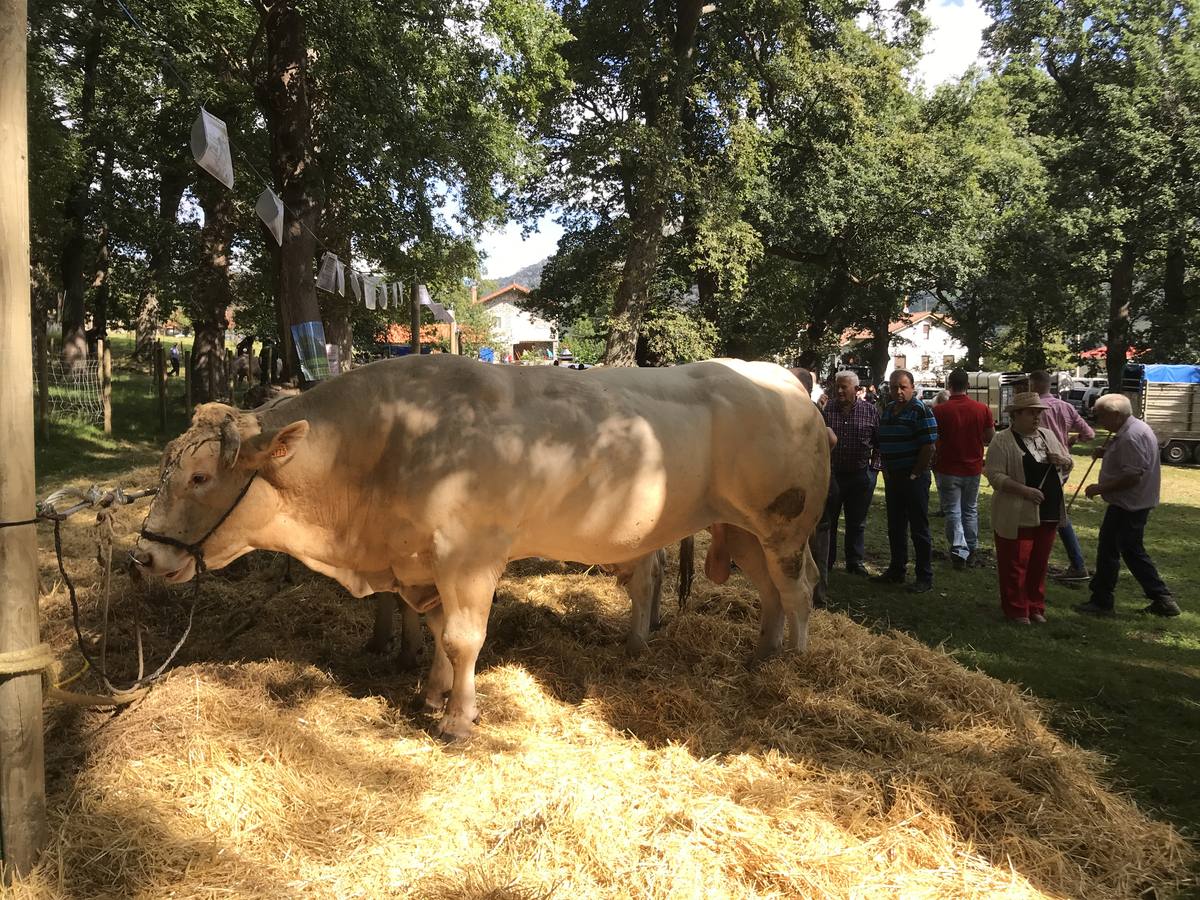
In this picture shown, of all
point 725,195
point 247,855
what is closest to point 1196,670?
point 247,855

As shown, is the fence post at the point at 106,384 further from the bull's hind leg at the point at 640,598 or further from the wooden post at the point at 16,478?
the wooden post at the point at 16,478

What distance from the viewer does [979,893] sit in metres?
3.12

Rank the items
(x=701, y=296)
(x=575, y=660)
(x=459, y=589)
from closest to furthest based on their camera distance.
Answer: (x=459, y=589) < (x=575, y=660) < (x=701, y=296)

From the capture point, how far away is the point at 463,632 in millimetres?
4336

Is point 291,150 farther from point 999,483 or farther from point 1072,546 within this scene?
point 1072,546

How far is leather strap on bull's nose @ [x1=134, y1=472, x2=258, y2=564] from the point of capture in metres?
4.02

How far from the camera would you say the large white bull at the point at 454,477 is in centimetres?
417

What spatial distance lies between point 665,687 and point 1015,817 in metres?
2.06

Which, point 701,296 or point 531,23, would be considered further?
point 701,296

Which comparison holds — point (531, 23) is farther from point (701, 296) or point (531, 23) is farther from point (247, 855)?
point (247, 855)

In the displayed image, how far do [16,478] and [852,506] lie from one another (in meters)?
7.52

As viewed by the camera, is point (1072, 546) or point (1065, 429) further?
point (1065, 429)

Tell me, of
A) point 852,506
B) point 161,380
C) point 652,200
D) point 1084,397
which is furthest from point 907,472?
point 1084,397

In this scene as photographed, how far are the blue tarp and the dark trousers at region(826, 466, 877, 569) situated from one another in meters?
18.5
